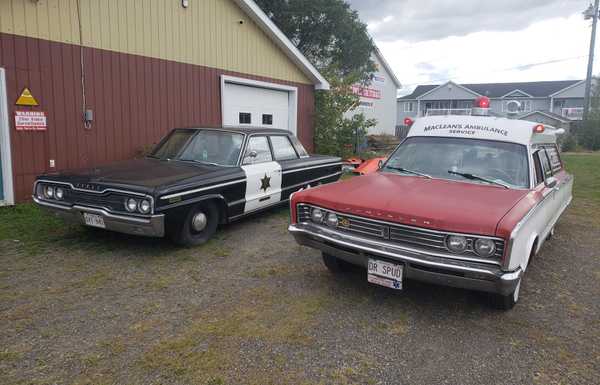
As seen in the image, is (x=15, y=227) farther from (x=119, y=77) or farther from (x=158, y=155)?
(x=119, y=77)

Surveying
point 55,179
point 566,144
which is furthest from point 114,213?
point 566,144

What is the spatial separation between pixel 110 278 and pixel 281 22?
22.0m

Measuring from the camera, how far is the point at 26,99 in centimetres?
726

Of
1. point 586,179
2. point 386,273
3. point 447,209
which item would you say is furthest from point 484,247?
point 586,179

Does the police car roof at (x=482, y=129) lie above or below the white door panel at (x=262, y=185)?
above

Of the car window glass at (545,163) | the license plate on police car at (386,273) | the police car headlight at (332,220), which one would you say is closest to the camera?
the license plate on police car at (386,273)

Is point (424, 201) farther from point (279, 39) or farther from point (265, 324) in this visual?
point (279, 39)

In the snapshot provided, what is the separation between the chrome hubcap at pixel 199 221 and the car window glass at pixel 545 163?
13.3 feet

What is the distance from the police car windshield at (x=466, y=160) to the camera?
14.3 feet

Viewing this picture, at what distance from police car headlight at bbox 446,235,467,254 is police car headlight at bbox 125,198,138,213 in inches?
128

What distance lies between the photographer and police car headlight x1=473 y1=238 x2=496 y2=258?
315cm

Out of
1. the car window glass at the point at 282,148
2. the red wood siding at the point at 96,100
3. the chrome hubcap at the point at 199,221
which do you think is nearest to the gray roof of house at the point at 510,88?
the red wood siding at the point at 96,100

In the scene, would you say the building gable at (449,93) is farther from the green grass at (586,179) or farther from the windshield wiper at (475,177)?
the windshield wiper at (475,177)

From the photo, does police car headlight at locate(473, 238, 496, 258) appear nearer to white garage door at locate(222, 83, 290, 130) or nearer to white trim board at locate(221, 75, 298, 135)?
white garage door at locate(222, 83, 290, 130)
